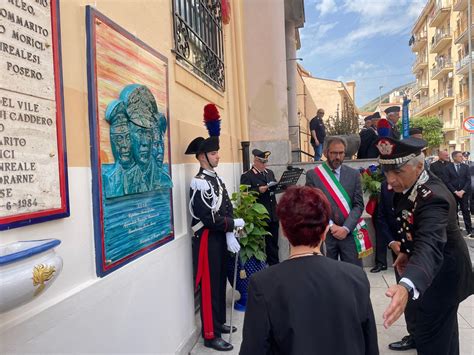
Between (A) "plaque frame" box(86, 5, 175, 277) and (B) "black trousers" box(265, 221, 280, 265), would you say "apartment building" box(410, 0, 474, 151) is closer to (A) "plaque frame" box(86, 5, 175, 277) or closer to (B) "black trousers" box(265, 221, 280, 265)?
(B) "black trousers" box(265, 221, 280, 265)

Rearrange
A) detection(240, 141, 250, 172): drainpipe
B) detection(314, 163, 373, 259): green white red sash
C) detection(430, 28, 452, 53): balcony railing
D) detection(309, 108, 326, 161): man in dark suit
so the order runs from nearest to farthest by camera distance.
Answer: detection(314, 163, 373, 259): green white red sash, detection(240, 141, 250, 172): drainpipe, detection(309, 108, 326, 161): man in dark suit, detection(430, 28, 452, 53): balcony railing

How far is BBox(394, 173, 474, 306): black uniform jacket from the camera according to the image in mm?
2115

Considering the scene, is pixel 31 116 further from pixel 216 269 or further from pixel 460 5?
pixel 460 5

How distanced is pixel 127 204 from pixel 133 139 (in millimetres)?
452

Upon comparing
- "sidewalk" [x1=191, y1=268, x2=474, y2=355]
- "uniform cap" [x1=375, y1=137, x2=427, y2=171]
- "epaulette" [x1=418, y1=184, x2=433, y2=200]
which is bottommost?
"sidewalk" [x1=191, y1=268, x2=474, y2=355]

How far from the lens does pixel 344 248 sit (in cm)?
371

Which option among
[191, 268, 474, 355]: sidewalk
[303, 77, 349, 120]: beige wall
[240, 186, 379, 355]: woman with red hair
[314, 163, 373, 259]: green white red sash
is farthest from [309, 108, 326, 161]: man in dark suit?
[303, 77, 349, 120]: beige wall

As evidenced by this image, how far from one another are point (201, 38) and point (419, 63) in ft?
180

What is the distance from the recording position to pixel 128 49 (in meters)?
Answer: 2.60

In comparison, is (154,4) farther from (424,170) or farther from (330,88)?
(330,88)

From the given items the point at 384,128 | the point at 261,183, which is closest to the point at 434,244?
the point at 261,183

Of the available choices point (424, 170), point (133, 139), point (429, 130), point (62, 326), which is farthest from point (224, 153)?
point (429, 130)

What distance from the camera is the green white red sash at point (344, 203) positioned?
3736 mm

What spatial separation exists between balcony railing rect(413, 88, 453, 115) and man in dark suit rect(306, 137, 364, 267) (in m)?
42.6
